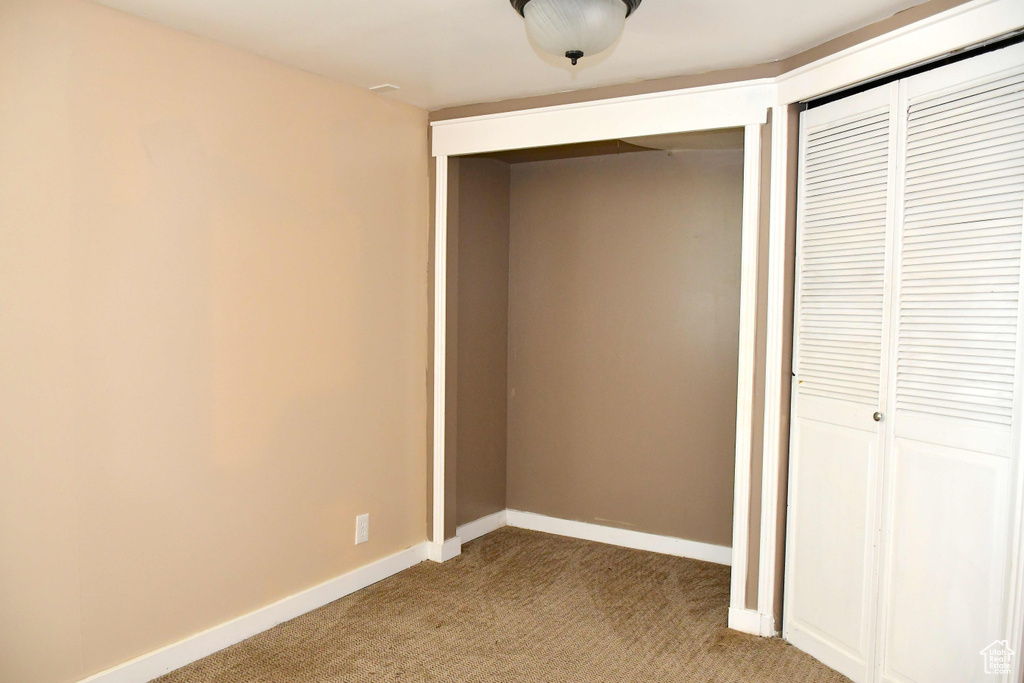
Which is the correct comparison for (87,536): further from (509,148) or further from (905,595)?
(905,595)

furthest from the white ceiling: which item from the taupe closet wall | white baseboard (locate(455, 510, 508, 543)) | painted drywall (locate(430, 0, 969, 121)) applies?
white baseboard (locate(455, 510, 508, 543))

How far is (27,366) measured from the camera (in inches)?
83.8

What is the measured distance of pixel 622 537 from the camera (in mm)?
3898

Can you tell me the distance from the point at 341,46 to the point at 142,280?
3.59 feet

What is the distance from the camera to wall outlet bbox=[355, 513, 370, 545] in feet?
10.7

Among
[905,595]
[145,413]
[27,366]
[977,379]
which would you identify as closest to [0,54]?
[27,366]

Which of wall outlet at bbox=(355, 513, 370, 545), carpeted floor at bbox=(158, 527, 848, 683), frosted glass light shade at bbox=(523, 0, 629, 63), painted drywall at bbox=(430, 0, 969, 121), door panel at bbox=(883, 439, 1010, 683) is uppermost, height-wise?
painted drywall at bbox=(430, 0, 969, 121)

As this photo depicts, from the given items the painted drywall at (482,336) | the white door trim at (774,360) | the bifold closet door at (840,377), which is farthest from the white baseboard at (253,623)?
the bifold closet door at (840,377)

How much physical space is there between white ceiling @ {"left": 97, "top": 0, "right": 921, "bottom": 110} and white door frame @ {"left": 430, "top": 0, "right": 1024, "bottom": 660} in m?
0.10

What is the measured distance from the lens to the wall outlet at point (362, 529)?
10.7ft

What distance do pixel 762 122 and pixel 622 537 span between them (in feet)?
7.42

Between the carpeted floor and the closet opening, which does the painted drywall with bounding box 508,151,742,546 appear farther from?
the carpeted floor

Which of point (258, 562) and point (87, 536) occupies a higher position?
point (87, 536)

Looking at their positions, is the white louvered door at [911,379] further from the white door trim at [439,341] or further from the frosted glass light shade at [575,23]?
the white door trim at [439,341]
